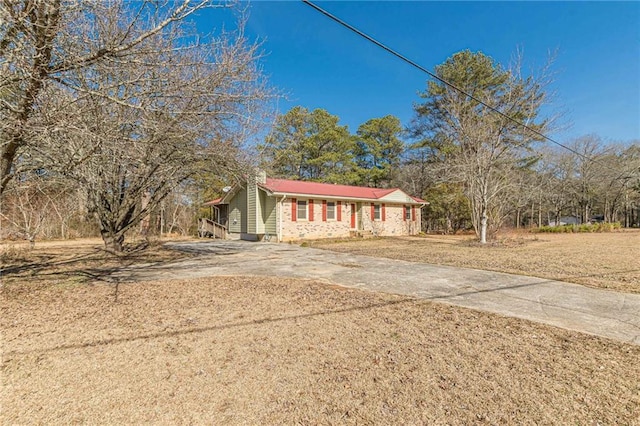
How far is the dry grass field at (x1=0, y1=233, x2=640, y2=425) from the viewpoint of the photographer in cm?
217

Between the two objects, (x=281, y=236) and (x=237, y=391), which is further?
(x=281, y=236)

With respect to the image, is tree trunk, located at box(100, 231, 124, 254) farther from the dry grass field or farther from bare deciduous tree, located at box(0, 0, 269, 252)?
the dry grass field

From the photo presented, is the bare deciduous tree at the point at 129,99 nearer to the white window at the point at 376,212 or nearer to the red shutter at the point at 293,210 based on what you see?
the red shutter at the point at 293,210

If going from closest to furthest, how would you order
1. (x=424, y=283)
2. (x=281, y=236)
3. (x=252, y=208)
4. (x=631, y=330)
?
(x=631, y=330) < (x=424, y=283) < (x=281, y=236) < (x=252, y=208)

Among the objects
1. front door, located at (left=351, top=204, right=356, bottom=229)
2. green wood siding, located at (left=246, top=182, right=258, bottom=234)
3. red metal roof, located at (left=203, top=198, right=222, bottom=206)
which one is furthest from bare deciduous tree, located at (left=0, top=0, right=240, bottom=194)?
red metal roof, located at (left=203, top=198, right=222, bottom=206)

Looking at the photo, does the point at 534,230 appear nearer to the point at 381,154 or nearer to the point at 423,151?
the point at 423,151

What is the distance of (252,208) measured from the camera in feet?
55.7

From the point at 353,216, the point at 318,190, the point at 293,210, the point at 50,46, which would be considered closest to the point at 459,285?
the point at 50,46

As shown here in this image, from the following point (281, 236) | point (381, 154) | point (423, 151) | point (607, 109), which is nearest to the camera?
point (607, 109)

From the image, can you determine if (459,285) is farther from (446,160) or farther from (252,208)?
(446,160)

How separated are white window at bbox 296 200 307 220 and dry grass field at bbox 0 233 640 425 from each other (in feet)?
37.8

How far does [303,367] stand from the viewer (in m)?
2.82

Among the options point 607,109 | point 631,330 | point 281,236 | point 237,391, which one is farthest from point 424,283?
point 607,109

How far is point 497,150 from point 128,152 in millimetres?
14489
